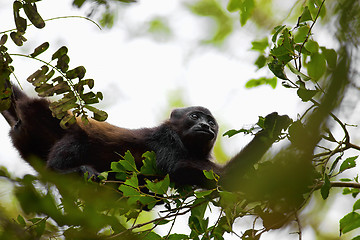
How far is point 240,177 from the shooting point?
3.41m

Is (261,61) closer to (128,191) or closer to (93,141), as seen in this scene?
(128,191)

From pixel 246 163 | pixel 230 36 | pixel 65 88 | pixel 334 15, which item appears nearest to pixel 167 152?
pixel 246 163

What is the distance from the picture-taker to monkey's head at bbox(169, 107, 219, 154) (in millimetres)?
6074

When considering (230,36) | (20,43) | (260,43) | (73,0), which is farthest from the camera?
(230,36)

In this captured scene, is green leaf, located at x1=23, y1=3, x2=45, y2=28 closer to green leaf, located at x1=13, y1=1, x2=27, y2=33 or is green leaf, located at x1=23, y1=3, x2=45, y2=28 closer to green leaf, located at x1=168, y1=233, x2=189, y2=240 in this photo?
green leaf, located at x1=13, y1=1, x2=27, y2=33

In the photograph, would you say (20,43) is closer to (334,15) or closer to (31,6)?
(31,6)

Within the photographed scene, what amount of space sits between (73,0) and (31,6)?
656 millimetres

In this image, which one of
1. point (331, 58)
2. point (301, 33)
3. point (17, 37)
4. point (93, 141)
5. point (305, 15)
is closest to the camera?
point (331, 58)

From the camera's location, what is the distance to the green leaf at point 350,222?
3143mm

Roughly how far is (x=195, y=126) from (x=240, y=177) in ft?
9.17

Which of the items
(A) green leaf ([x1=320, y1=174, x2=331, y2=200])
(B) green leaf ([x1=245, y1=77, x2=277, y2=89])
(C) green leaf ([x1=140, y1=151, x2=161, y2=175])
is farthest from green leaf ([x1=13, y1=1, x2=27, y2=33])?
(B) green leaf ([x1=245, y1=77, x2=277, y2=89])

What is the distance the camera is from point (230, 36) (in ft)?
38.3

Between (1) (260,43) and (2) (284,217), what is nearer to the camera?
(2) (284,217)

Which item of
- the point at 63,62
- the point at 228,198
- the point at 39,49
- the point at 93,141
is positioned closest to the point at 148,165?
the point at 228,198
